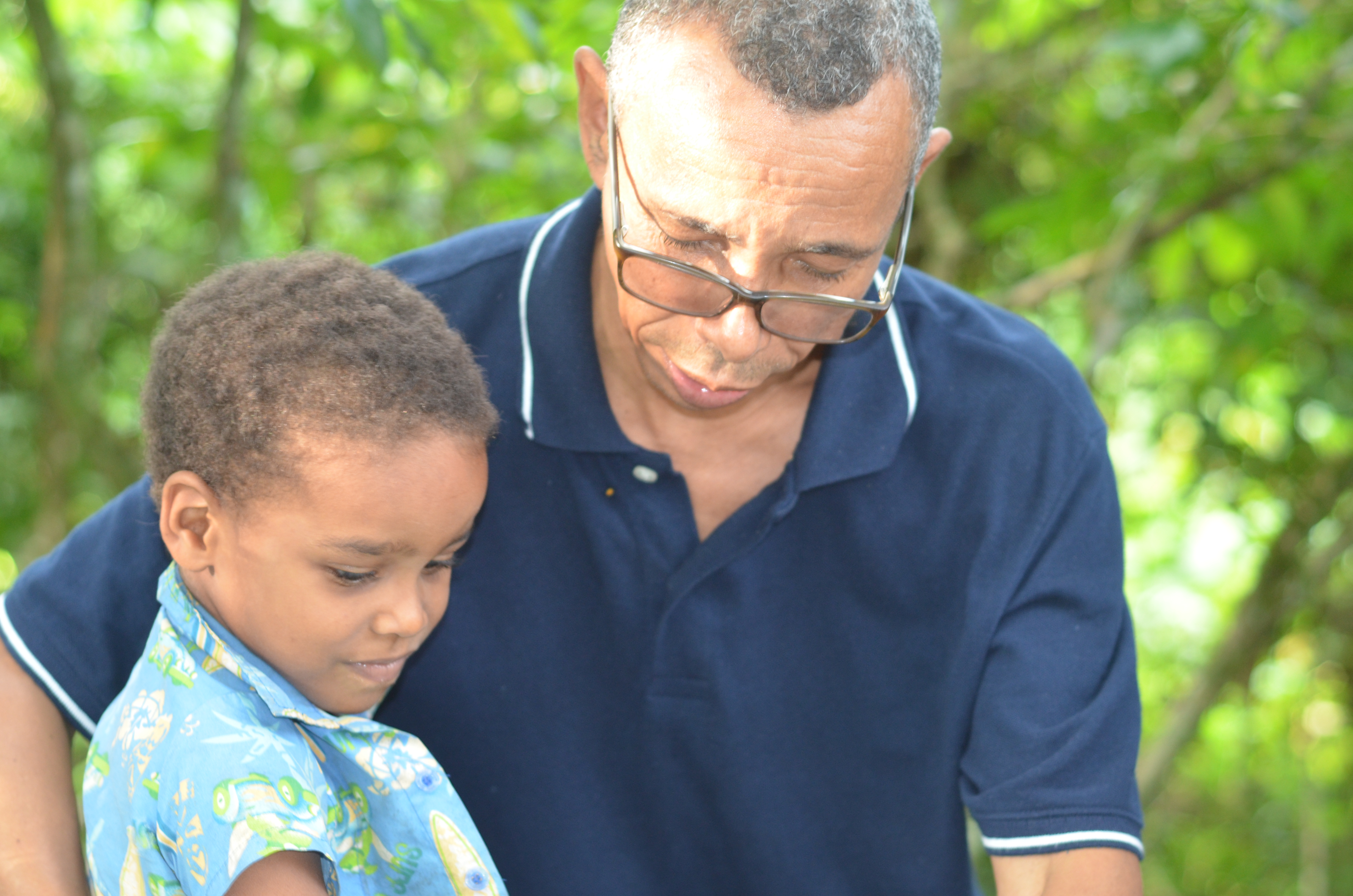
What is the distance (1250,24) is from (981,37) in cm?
135

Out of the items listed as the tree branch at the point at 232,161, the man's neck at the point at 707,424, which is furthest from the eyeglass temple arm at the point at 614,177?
the tree branch at the point at 232,161

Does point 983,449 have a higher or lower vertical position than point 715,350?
lower

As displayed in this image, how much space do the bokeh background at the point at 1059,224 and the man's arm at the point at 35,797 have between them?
1.33 ft

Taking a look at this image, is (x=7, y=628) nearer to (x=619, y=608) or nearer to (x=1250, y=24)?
(x=619, y=608)

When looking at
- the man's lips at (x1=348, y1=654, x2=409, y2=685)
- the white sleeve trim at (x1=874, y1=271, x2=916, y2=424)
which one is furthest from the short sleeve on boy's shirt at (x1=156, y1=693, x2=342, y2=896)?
the white sleeve trim at (x1=874, y1=271, x2=916, y2=424)

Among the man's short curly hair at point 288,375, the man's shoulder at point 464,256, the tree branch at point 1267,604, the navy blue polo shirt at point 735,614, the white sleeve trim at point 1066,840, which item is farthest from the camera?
the tree branch at point 1267,604

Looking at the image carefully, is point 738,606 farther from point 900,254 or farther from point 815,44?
point 815,44

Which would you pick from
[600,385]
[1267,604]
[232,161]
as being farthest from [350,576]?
[1267,604]

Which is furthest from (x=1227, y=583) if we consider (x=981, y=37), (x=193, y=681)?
(x=193, y=681)

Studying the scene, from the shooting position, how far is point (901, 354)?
1.60m

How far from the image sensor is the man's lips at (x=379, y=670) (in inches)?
53.4

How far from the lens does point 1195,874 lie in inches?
166

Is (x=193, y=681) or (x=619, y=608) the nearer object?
(x=193, y=681)

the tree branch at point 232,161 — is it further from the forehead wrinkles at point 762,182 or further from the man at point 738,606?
the forehead wrinkles at point 762,182
